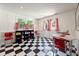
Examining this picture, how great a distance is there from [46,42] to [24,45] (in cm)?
38

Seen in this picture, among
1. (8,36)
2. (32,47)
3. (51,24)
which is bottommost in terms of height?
(32,47)

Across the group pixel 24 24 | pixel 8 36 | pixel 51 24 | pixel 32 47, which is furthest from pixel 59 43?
pixel 8 36

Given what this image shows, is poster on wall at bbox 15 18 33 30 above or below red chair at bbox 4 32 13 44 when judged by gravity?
above

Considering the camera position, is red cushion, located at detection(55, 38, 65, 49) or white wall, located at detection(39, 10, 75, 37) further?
red cushion, located at detection(55, 38, 65, 49)

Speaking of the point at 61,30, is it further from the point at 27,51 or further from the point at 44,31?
the point at 27,51

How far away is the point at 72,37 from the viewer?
1198mm

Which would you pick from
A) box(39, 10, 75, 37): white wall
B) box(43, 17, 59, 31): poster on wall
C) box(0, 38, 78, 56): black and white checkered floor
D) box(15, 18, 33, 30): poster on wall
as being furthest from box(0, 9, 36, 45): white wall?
box(39, 10, 75, 37): white wall

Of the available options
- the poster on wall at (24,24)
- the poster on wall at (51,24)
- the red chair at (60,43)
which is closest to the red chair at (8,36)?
the poster on wall at (24,24)

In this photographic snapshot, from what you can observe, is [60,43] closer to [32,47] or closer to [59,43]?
[59,43]

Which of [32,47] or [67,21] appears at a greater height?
[67,21]

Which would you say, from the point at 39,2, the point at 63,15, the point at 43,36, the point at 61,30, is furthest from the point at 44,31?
the point at 39,2

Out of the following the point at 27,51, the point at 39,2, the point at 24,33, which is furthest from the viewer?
the point at 24,33

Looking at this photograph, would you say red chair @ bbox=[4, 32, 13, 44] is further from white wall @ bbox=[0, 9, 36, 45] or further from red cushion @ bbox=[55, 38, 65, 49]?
red cushion @ bbox=[55, 38, 65, 49]

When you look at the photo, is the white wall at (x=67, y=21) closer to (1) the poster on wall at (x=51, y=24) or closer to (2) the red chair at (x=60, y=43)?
(1) the poster on wall at (x=51, y=24)
